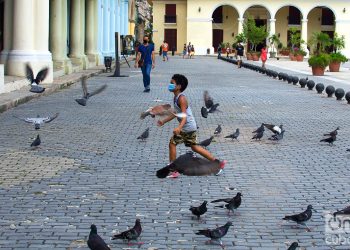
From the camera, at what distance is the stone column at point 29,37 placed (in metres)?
22.3

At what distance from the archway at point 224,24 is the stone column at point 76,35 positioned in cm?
4555

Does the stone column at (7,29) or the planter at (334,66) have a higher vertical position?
the stone column at (7,29)

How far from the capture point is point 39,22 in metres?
23.4

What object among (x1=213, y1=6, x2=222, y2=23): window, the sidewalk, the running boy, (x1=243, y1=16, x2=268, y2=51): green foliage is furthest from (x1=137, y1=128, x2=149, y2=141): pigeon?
(x1=213, y1=6, x2=222, y2=23): window

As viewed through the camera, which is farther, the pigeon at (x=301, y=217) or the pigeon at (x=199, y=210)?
the pigeon at (x=199, y=210)

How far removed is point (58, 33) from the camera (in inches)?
1088

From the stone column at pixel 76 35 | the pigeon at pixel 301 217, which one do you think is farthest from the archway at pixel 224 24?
the pigeon at pixel 301 217

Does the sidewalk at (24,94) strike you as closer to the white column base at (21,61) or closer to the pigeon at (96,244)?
the white column base at (21,61)

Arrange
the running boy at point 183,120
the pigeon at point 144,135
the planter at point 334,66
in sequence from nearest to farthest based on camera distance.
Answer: the running boy at point 183,120, the pigeon at point 144,135, the planter at point 334,66

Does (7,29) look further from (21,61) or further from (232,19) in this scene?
(232,19)

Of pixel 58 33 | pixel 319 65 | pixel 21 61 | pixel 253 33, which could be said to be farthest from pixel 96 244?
pixel 253 33

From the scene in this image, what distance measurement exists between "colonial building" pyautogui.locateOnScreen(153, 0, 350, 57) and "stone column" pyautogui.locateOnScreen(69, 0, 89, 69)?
41.8m

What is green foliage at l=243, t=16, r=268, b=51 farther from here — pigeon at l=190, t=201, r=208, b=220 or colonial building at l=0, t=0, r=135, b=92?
pigeon at l=190, t=201, r=208, b=220

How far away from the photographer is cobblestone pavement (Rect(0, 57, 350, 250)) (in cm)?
655
